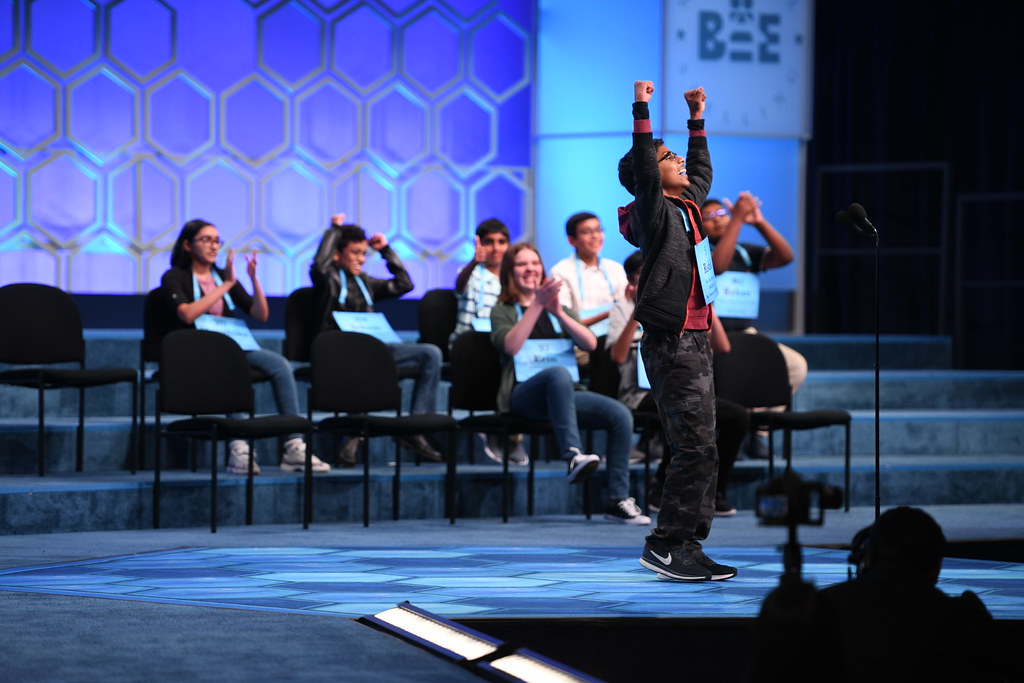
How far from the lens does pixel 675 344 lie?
12.8 ft

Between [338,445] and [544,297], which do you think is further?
[338,445]

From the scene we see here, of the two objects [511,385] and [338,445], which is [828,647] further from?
[338,445]

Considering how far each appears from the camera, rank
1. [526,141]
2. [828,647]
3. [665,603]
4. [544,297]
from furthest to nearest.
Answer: [526,141], [544,297], [665,603], [828,647]

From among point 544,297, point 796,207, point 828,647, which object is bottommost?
point 828,647

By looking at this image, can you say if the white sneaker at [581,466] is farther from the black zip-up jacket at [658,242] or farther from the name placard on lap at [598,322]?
the black zip-up jacket at [658,242]

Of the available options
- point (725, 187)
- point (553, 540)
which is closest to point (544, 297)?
point (553, 540)

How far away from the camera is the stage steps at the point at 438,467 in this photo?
5184 millimetres

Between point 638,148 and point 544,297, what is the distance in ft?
5.55

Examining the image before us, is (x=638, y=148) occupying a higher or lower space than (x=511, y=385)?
higher

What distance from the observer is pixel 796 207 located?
8.33 metres

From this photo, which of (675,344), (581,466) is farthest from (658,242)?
(581,466)

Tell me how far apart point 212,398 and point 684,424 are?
2.15 m

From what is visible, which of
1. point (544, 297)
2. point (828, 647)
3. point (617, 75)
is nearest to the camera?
point (828, 647)

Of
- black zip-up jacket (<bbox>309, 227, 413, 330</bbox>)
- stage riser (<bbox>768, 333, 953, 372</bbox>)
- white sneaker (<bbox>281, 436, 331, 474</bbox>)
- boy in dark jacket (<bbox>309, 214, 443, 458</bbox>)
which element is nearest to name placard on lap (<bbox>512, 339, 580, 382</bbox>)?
boy in dark jacket (<bbox>309, 214, 443, 458</bbox>)
